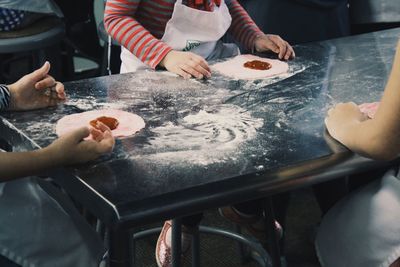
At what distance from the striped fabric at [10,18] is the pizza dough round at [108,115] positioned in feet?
3.91

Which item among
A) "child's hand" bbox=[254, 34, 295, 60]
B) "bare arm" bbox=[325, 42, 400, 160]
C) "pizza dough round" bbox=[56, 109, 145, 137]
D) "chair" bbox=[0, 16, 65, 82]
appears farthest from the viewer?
"chair" bbox=[0, 16, 65, 82]

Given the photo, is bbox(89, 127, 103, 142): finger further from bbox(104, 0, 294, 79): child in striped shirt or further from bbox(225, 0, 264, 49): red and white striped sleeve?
bbox(225, 0, 264, 49): red and white striped sleeve

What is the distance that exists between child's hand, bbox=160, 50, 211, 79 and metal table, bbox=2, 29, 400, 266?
26 millimetres

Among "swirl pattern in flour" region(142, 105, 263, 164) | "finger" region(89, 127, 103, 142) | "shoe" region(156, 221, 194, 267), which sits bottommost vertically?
"shoe" region(156, 221, 194, 267)

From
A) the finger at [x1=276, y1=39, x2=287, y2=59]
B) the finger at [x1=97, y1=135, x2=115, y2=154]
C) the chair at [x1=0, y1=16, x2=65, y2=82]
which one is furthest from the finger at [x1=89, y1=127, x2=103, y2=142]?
the chair at [x1=0, y1=16, x2=65, y2=82]

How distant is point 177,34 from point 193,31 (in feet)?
0.19

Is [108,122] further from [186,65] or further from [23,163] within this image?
[186,65]

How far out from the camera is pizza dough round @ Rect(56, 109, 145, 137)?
4.59 ft

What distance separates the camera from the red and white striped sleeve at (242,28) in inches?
84.5

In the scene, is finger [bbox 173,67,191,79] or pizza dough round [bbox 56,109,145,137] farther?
finger [bbox 173,67,191,79]

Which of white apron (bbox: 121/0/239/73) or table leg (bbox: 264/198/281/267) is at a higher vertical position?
white apron (bbox: 121/0/239/73)

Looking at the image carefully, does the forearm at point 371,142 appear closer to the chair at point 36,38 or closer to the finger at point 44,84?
the finger at point 44,84

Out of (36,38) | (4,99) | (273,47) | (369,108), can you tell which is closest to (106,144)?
(4,99)

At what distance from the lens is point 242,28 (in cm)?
219
